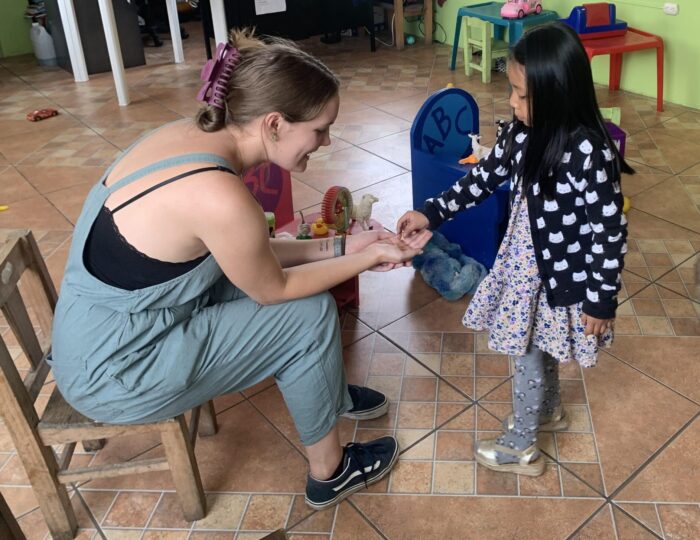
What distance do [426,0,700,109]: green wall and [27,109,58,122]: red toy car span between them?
309 centimetres

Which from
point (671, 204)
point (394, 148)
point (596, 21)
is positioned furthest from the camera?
point (596, 21)

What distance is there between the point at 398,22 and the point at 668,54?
1.95 metres

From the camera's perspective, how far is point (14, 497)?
164 centimetres

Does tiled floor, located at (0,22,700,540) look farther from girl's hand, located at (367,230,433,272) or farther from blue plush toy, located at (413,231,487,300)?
girl's hand, located at (367,230,433,272)

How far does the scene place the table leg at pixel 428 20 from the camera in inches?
196

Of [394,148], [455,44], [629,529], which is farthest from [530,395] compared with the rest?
[455,44]

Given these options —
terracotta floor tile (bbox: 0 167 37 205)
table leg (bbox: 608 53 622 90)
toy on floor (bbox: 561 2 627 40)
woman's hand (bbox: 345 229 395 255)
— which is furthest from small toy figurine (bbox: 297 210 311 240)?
table leg (bbox: 608 53 622 90)

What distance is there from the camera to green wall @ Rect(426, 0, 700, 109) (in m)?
3.55

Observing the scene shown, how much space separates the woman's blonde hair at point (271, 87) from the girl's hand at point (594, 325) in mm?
656

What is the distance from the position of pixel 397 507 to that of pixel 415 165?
124 cm

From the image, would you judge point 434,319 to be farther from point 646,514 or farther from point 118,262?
point 118,262

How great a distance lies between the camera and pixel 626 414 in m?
1.76

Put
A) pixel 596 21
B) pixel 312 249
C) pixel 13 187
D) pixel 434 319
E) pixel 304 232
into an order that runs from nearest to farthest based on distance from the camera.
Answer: pixel 312 249, pixel 304 232, pixel 434 319, pixel 13 187, pixel 596 21

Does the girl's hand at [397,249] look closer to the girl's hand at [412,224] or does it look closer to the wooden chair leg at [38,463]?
the girl's hand at [412,224]
